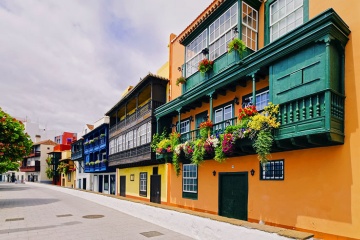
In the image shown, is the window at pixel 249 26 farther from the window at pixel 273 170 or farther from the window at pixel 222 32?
the window at pixel 273 170

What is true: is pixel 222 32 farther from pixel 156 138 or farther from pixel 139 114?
pixel 139 114

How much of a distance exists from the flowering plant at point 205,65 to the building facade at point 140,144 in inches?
219

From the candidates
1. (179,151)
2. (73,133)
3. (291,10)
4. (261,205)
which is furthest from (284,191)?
(73,133)

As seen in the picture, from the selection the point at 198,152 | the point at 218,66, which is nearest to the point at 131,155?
the point at 198,152

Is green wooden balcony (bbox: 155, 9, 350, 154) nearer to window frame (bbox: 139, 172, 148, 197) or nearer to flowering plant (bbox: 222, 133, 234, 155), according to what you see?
flowering plant (bbox: 222, 133, 234, 155)

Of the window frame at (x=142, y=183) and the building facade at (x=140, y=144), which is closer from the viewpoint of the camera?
the building facade at (x=140, y=144)

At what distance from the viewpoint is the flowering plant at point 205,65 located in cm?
1289

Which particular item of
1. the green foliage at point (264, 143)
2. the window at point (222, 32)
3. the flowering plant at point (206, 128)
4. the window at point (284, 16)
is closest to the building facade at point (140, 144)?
the window at point (222, 32)

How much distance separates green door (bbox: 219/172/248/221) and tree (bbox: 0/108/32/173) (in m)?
13.2

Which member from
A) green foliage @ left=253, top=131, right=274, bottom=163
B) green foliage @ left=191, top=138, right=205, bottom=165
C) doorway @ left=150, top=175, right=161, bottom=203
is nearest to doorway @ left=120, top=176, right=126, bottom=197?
doorway @ left=150, top=175, right=161, bottom=203

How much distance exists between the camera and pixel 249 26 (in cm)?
1141

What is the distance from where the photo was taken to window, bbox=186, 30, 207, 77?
14.1 metres

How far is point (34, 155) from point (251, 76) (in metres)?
72.5

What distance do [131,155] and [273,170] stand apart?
12795 mm
